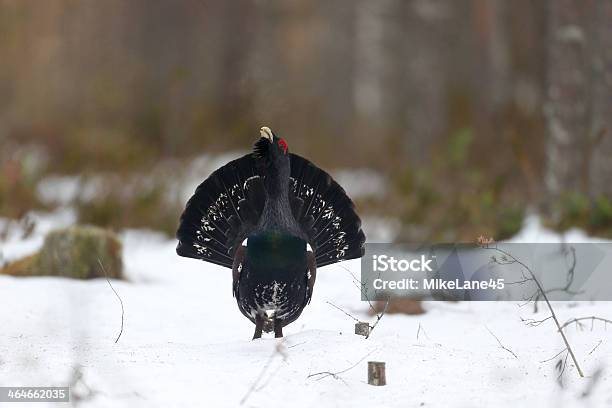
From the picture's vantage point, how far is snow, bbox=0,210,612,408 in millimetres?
3309

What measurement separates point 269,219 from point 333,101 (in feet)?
59.6

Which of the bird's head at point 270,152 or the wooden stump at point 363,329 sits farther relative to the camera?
the bird's head at point 270,152

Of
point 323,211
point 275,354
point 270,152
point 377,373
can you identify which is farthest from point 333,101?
point 377,373

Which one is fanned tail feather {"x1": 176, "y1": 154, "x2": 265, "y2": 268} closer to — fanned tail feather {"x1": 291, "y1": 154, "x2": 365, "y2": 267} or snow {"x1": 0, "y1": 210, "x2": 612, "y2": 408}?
fanned tail feather {"x1": 291, "y1": 154, "x2": 365, "y2": 267}

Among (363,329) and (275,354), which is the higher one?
(363,329)

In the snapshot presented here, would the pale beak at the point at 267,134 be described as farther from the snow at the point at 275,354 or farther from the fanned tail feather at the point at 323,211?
the snow at the point at 275,354

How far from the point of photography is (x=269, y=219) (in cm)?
421

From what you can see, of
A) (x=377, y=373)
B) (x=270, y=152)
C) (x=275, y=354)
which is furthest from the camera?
(x=270, y=152)

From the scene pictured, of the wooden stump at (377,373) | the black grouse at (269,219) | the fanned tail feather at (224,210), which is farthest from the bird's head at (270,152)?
the wooden stump at (377,373)

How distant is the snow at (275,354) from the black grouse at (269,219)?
0.26 meters

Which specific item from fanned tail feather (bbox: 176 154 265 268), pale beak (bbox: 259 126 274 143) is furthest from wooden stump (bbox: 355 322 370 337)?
pale beak (bbox: 259 126 274 143)

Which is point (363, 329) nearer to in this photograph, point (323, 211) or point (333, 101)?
point (323, 211)

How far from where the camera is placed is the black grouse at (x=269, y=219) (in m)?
4.24

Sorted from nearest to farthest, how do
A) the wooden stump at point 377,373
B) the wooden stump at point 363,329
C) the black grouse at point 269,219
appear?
1. the wooden stump at point 377,373
2. the wooden stump at point 363,329
3. the black grouse at point 269,219
